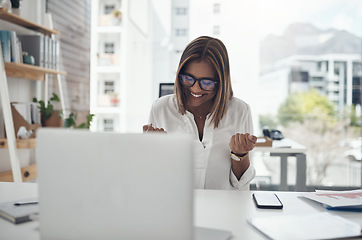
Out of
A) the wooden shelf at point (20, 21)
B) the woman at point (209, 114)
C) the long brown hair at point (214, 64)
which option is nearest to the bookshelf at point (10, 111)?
the wooden shelf at point (20, 21)

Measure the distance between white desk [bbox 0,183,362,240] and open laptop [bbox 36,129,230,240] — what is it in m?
0.18

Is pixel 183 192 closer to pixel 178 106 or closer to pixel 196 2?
pixel 178 106

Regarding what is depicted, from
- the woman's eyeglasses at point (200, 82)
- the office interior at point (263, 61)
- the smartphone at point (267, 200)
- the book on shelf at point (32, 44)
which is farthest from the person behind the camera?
the office interior at point (263, 61)

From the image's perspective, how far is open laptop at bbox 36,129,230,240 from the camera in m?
0.62

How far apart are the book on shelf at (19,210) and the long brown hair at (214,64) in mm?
706

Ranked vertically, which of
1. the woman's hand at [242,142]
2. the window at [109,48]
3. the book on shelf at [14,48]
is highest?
the window at [109,48]

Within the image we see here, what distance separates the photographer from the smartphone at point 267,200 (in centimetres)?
104

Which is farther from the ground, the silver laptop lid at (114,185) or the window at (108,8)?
the window at (108,8)

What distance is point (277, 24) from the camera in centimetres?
Result: 384

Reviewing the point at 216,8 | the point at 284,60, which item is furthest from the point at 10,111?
the point at 284,60

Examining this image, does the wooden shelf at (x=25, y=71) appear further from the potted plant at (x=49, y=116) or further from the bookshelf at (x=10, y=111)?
the potted plant at (x=49, y=116)

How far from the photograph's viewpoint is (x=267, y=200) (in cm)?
109

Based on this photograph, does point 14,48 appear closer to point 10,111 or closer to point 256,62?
point 10,111

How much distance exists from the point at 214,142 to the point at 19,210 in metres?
0.78
